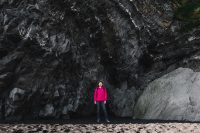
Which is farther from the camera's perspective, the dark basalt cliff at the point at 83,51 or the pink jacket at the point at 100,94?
the pink jacket at the point at 100,94

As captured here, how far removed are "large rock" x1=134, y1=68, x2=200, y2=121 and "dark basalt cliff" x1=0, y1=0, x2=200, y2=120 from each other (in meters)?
0.87

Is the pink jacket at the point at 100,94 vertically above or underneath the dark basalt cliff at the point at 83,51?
underneath

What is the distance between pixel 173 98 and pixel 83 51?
7.06 m

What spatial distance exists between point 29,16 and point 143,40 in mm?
8886

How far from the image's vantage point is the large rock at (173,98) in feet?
74.4

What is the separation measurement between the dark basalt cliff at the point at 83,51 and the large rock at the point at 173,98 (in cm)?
87

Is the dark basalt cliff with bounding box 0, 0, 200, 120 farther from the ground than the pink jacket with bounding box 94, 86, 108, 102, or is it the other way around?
the dark basalt cliff with bounding box 0, 0, 200, 120

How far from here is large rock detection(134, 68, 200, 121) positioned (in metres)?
22.7

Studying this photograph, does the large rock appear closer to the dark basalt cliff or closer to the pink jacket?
the dark basalt cliff

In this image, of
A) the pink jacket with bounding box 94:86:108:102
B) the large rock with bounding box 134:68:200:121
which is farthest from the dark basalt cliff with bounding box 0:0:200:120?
the pink jacket with bounding box 94:86:108:102

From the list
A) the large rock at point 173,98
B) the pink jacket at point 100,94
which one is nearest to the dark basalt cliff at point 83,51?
the large rock at point 173,98

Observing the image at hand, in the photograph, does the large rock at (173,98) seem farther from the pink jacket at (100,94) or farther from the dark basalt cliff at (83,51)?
the pink jacket at (100,94)

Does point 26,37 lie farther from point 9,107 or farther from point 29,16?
point 9,107

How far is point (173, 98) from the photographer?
77.4 feet
